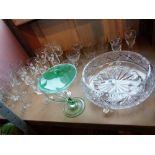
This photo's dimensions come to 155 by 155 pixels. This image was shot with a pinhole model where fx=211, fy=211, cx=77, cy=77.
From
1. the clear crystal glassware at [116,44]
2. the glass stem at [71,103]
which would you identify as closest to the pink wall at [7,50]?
the glass stem at [71,103]

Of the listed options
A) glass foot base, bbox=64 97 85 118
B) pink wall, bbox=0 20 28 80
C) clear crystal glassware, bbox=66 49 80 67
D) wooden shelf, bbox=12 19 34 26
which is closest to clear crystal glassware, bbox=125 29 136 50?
clear crystal glassware, bbox=66 49 80 67

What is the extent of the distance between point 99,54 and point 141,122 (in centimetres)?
46

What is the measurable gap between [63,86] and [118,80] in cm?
27

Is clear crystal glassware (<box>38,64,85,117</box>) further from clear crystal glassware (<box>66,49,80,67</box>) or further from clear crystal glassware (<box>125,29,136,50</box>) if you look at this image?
clear crystal glassware (<box>125,29,136,50</box>)

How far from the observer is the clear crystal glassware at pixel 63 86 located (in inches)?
37.4

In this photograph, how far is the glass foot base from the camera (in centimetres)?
95

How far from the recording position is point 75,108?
0.97 m

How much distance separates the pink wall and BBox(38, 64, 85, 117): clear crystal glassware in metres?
0.27

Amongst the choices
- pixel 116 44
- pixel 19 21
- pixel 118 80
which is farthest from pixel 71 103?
pixel 19 21

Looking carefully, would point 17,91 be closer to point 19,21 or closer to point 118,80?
point 19,21

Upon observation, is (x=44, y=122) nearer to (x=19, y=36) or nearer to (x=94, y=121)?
(x=94, y=121)

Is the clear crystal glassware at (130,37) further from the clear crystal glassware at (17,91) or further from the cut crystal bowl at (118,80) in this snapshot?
the clear crystal glassware at (17,91)

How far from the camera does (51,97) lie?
1.07 metres
